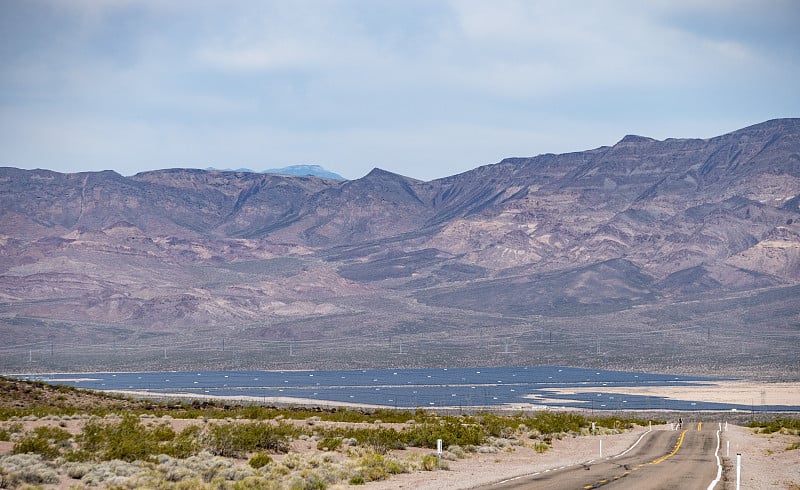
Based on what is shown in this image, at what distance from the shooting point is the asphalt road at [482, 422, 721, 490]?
27.8 metres

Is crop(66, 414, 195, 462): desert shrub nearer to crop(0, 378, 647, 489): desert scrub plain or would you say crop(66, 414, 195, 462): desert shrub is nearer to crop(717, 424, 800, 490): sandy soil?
crop(0, 378, 647, 489): desert scrub plain

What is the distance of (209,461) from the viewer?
103 feet

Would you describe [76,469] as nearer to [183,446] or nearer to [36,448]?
[36,448]

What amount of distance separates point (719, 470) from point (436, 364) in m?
143

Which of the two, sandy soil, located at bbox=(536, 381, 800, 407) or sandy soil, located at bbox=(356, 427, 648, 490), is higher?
sandy soil, located at bbox=(536, 381, 800, 407)

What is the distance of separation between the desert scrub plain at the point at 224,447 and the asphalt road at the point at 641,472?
4.19m

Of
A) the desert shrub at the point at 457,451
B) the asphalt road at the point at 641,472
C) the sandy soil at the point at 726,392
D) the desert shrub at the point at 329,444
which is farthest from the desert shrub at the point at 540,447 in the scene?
the sandy soil at the point at 726,392

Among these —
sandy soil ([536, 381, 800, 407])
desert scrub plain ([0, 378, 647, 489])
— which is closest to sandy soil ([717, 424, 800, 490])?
desert scrub plain ([0, 378, 647, 489])

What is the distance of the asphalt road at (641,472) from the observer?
91.3ft

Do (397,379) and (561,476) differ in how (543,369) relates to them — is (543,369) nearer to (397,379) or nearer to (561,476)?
(397,379)

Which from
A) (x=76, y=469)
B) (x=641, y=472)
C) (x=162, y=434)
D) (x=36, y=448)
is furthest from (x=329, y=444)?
(x=641, y=472)

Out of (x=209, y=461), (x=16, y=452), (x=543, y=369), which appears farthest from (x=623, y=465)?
(x=543, y=369)

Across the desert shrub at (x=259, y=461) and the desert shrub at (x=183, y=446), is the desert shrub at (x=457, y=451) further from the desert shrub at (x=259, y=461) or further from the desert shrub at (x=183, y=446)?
the desert shrub at (x=183, y=446)

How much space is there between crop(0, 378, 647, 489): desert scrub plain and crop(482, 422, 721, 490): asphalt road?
419 centimetres
